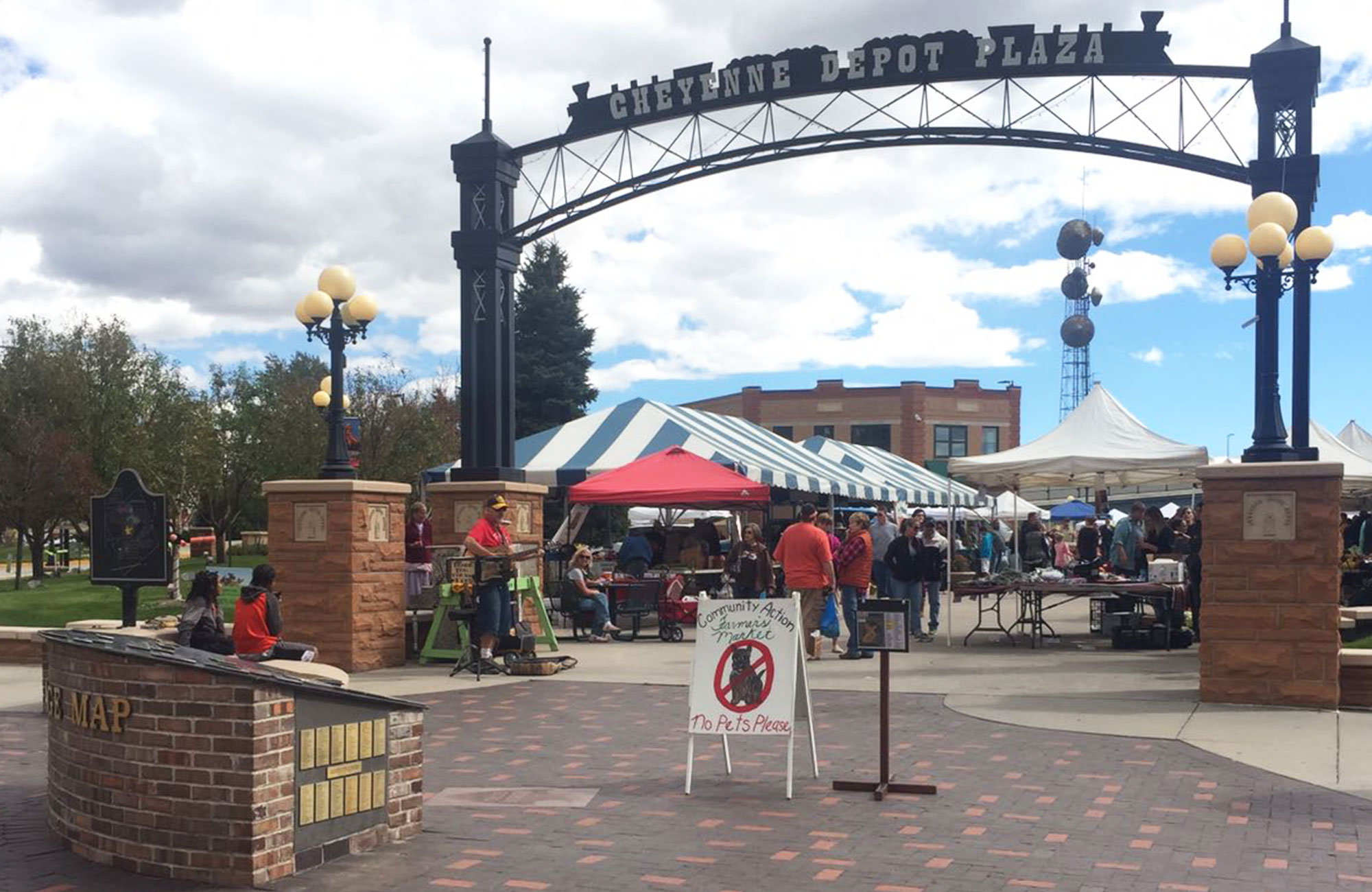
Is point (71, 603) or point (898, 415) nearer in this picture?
point (71, 603)

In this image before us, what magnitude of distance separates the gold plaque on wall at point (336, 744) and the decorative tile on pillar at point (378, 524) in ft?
25.4

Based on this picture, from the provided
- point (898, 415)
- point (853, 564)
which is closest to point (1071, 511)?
point (898, 415)

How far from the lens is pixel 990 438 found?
239 ft

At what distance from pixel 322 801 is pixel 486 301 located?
418 inches

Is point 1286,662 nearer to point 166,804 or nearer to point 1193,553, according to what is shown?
point 1193,553

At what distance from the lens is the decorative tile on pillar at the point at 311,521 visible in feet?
44.2

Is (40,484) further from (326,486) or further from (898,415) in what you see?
(898,415)

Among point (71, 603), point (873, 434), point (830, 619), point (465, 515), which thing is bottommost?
point (71, 603)

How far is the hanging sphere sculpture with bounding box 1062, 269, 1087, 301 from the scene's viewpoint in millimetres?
84125

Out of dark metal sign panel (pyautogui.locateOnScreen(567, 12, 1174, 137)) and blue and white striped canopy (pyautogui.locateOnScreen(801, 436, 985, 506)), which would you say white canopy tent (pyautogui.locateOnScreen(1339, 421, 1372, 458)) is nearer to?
blue and white striped canopy (pyautogui.locateOnScreen(801, 436, 985, 506))

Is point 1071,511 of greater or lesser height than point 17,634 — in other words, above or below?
above

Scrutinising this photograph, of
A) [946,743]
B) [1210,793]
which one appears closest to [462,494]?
[946,743]

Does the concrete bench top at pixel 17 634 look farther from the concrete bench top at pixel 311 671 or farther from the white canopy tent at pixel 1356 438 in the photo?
the white canopy tent at pixel 1356 438

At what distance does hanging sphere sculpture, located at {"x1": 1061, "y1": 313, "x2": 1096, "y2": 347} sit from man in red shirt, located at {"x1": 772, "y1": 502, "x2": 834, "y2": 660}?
72.3 metres
